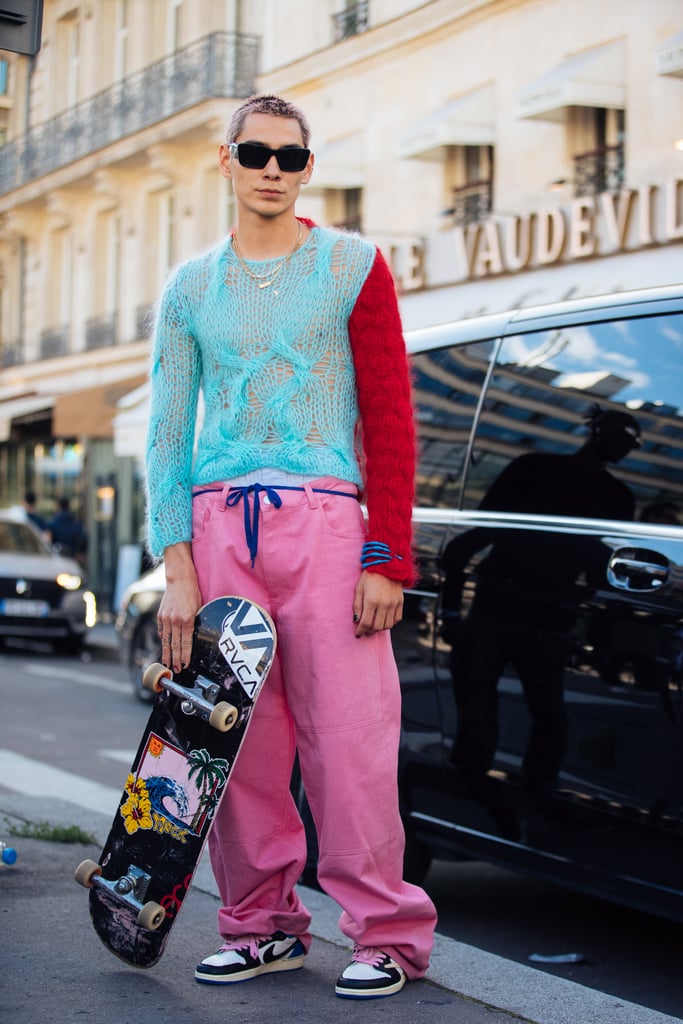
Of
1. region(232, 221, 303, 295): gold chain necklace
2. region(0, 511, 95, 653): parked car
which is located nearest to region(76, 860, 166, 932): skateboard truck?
region(232, 221, 303, 295): gold chain necklace

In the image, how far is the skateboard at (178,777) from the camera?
3.19 m

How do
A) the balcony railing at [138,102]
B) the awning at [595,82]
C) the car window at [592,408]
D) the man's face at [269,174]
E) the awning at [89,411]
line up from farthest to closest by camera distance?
1. the balcony railing at [138,102]
2. the awning at [89,411]
3. the awning at [595,82]
4. the car window at [592,408]
5. the man's face at [269,174]

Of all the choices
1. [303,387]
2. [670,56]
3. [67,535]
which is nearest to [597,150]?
[670,56]

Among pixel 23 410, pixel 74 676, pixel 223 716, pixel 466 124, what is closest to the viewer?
pixel 223 716

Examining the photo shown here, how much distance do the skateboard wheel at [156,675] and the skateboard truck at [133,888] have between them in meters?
0.38

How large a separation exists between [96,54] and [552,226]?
1643 cm

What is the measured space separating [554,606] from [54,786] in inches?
137

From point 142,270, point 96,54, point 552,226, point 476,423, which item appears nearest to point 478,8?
point 552,226

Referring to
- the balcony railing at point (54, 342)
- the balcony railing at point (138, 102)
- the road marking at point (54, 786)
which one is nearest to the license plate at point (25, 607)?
the road marking at point (54, 786)

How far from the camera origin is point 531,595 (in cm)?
390

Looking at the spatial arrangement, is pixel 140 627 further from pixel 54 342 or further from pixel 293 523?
pixel 54 342

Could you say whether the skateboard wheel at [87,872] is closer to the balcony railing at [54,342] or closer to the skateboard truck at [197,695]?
the skateboard truck at [197,695]

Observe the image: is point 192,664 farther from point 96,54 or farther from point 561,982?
point 96,54

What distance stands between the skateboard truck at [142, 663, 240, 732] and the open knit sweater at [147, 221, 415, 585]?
11.5 inches
